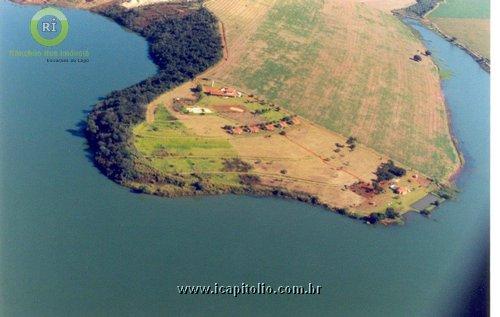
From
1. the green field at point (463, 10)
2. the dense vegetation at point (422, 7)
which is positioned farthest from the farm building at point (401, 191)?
the dense vegetation at point (422, 7)

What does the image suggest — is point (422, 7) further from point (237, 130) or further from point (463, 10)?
point (237, 130)

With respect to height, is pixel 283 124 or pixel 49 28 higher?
pixel 49 28

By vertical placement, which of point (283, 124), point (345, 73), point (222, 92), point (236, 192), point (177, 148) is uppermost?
point (345, 73)

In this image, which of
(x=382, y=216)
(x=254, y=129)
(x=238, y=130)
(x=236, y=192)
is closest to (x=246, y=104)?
(x=254, y=129)

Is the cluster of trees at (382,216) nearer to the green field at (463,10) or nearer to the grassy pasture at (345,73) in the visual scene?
the grassy pasture at (345,73)

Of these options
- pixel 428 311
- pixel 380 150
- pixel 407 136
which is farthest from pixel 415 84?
pixel 428 311

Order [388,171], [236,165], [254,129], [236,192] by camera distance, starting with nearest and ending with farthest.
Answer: [236,192]
[236,165]
[388,171]
[254,129]

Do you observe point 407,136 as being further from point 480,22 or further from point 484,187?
point 480,22
